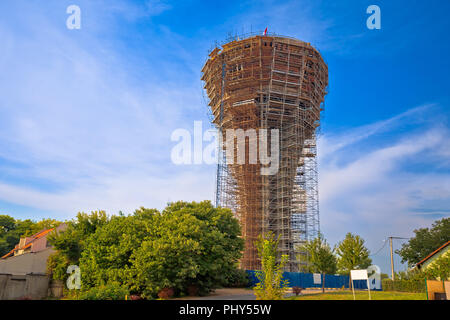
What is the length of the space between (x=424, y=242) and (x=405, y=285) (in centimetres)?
2773

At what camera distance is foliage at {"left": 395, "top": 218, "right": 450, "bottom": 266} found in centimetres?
5659

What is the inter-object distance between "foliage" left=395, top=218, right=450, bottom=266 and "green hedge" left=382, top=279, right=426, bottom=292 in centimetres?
2451

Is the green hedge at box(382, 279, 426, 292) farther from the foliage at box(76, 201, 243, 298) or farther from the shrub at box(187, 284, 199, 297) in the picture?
the shrub at box(187, 284, 199, 297)

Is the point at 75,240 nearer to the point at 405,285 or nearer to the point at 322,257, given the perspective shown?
the point at 322,257

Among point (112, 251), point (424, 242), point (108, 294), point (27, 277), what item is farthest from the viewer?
point (424, 242)

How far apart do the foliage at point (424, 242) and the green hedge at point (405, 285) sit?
→ 80.4 ft

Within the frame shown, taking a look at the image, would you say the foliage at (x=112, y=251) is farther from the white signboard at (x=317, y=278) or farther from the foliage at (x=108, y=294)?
the white signboard at (x=317, y=278)

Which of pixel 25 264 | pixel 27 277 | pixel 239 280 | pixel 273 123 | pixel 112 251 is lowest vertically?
pixel 239 280

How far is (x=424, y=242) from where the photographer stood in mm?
58094

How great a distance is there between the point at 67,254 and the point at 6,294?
21.7 ft

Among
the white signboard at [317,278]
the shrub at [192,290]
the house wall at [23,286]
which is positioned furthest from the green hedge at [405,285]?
the house wall at [23,286]

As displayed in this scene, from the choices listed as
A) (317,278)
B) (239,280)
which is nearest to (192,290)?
(239,280)

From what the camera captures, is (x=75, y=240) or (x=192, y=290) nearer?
(x=192, y=290)
